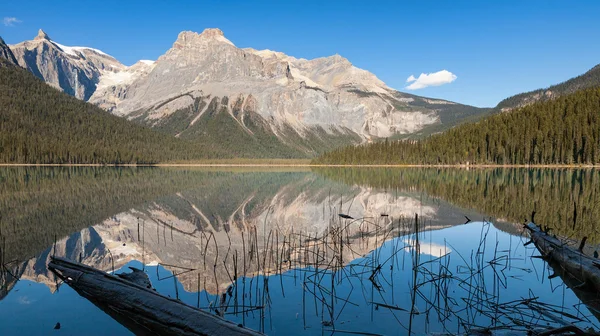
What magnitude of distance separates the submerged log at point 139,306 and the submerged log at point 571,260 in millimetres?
9099

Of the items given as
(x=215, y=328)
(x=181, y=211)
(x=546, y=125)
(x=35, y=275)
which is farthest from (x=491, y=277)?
(x=546, y=125)

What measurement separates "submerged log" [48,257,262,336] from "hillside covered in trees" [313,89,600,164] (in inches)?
4259

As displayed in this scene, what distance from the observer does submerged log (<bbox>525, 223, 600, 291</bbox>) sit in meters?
10.2

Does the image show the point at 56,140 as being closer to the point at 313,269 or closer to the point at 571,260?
the point at 313,269

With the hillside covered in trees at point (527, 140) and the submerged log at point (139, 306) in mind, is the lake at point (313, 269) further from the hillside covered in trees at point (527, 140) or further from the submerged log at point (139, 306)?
the hillside covered in trees at point (527, 140)

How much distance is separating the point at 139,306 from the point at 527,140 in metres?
114

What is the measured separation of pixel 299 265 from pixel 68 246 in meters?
9.90

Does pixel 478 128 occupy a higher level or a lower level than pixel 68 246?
higher

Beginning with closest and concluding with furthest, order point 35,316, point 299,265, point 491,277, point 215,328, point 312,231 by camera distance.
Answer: point 215,328 < point 35,316 < point 491,277 < point 299,265 < point 312,231

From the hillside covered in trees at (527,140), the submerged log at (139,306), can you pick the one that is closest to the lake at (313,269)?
the submerged log at (139,306)

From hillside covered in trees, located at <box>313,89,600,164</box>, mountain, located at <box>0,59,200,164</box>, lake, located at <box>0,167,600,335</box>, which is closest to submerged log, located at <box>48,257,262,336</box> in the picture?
lake, located at <box>0,167,600,335</box>

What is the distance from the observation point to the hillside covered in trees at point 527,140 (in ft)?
314

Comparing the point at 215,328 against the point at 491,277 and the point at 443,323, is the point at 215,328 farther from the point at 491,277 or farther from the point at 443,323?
the point at 491,277

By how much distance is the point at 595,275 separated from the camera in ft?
33.0
